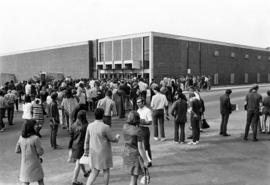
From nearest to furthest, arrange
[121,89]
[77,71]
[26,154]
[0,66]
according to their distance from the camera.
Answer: [26,154] < [121,89] < [77,71] < [0,66]

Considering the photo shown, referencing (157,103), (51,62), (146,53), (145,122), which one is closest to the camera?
(145,122)

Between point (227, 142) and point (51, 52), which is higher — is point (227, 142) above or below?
below

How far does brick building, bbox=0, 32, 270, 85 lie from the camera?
35750 mm

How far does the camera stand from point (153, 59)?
114 feet

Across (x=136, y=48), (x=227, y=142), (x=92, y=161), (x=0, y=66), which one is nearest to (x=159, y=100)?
(x=227, y=142)

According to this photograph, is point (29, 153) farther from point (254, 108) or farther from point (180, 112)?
point (254, 108)

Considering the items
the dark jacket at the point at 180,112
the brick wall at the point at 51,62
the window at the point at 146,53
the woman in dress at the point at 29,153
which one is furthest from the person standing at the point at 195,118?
the brick wall at the point at 51,62

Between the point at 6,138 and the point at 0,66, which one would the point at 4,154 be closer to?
the point at 6,138

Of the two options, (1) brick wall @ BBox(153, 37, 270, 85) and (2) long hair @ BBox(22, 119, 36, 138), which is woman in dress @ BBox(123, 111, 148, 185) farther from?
(1) brick wall @ BBox(153, 37, 270, 85)

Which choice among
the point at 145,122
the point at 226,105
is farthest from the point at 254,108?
the point at 145,122

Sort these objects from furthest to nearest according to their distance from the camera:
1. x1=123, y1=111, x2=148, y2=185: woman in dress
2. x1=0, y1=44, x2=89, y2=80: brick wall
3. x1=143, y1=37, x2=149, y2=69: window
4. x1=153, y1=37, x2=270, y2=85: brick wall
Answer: x1=0, y1=44, x2=89, y2=80: brick wall → x1=153, y1=37, x2=270, y2=85: brick wall → x1=143, y1=37, x2=149, y2=69: window → x1=123, y1=111, x2=148, y2=185: woman in dress

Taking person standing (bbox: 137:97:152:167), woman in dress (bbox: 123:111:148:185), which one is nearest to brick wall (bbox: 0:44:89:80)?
person standing (bbox: 137:97:152:167)

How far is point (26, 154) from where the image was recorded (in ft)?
15.4

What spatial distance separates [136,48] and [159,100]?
92.1 feet
